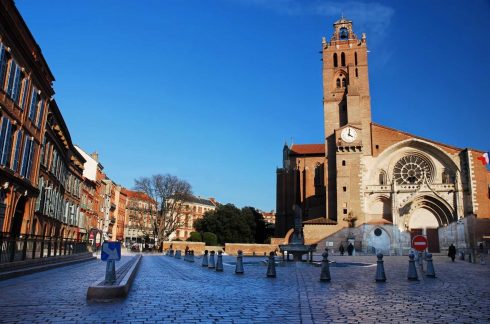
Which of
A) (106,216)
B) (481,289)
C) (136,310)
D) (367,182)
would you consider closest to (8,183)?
(136,310)

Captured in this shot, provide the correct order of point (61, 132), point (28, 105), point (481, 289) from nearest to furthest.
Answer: point (481, 289)
point (28, 105)
point (61, 132)

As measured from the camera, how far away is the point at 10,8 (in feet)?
63.0

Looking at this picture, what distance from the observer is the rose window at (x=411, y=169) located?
5106 cm

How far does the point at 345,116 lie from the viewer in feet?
187

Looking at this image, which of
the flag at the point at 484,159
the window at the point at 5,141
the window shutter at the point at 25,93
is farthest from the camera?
the flag at the point at 484,159

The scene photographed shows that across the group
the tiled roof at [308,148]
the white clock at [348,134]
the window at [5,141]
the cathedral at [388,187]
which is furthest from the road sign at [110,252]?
the tiled roof at [308,148]

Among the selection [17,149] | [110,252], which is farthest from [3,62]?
[110,252]

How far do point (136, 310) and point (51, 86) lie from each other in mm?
24293

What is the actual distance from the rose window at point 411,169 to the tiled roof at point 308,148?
55.9ft

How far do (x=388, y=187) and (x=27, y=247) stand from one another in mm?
43763

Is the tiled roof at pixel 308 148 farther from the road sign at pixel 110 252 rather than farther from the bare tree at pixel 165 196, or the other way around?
the road sign at pixel 110 252

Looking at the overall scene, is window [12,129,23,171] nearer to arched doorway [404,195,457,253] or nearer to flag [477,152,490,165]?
arched doorway [404,195,457,253]

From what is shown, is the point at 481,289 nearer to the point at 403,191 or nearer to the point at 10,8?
the point at 10,8

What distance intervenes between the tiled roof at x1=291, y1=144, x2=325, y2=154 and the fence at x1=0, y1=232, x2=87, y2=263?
51854mm
